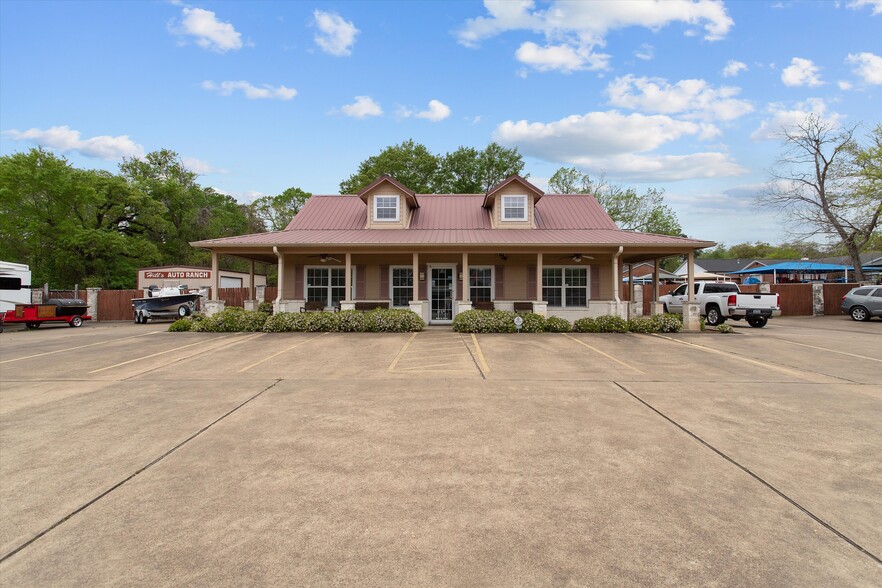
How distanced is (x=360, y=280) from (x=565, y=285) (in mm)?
8475

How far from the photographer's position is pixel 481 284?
17344mm

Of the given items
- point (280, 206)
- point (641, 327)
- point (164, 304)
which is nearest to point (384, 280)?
point (641, 327)

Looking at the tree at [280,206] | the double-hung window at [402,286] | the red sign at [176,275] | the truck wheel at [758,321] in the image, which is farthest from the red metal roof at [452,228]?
the tree at [280,206]

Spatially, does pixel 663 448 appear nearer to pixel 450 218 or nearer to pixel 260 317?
pixel 260 317

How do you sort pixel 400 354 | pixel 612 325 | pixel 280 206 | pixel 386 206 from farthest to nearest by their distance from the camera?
pixel 280 206, pixel 386 206, pixel 612 325, pixel 400 354

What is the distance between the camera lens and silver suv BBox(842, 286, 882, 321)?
18281mm

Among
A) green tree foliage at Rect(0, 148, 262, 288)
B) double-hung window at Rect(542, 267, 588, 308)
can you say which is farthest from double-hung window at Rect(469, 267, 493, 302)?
green tree foliage at Rect(0, 148, 262, 288)

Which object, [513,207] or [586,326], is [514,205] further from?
[586,326]

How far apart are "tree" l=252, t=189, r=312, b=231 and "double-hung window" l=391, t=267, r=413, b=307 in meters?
32.9

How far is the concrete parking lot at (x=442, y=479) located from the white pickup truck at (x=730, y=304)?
27.0ft

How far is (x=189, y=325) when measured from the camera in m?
14.9

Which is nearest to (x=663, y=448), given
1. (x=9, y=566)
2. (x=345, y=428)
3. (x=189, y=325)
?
(x=345, y=428)

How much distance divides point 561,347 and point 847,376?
18.0ft

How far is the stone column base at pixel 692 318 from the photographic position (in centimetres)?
1492
